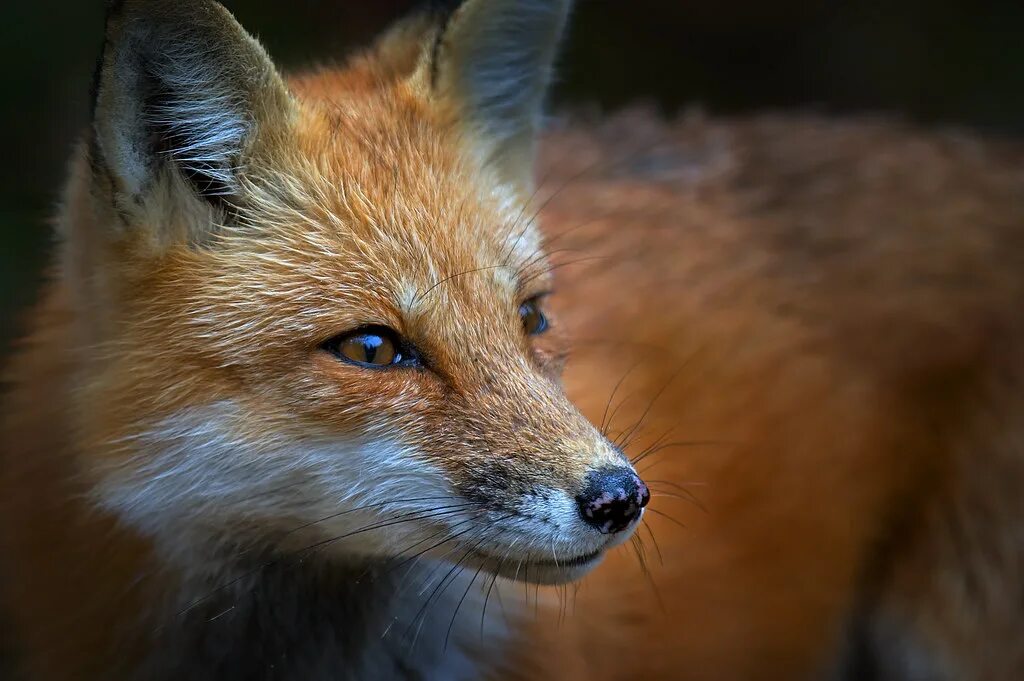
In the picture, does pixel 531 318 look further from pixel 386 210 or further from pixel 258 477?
pixel 258 477

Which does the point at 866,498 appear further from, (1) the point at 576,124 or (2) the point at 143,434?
(2) the point at 143,434

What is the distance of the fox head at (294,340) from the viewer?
6.82ft

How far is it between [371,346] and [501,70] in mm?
993

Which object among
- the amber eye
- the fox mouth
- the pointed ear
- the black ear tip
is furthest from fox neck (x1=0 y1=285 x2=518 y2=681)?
the pointed ear

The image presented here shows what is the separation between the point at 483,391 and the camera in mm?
2176

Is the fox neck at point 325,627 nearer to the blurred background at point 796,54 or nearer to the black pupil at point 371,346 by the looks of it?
the black pupil at point 371,346

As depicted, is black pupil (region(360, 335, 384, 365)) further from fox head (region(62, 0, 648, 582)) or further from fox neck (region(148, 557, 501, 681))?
fox neck (region(148, 557, 501, 681))

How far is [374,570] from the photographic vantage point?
96.1 inches

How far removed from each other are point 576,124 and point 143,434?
247 centimetres

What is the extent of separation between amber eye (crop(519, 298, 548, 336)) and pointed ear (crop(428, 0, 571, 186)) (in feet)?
1.41

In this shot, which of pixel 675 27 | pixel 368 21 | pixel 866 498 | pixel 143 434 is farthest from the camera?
pixel 675 27

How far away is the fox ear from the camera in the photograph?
2.10 meters

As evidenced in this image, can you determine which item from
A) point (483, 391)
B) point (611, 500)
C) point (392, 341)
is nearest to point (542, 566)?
point (611, 500)

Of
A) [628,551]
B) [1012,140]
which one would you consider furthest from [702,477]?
[1012,140]
